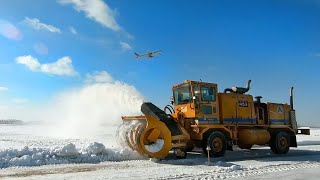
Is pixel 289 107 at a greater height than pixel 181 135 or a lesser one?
greater

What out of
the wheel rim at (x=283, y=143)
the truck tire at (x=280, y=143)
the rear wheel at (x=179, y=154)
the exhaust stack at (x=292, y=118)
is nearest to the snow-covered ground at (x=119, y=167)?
the rear wheel at (x=179, y=154)

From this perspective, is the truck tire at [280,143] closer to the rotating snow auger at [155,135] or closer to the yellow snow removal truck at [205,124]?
the yellow snow removal truck at [205,124]

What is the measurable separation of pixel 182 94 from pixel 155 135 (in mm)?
2625

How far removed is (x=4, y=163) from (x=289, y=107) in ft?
43.7

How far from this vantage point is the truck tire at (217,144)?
1484 cm

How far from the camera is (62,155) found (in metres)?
13.6

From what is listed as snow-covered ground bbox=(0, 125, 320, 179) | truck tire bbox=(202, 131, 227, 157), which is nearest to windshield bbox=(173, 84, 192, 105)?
truck tire bbox=(202, 131, 227, 157)

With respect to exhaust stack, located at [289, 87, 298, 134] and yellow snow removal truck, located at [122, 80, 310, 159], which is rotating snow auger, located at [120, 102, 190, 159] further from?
exhaust stack, located at [289, 87, 298, 134]

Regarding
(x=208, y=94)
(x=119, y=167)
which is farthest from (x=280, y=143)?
(x=119, y=167)

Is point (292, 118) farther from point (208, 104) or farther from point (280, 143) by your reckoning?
point (208, 104)

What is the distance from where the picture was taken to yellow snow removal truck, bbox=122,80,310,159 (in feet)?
46.2

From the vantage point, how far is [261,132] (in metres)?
16.8

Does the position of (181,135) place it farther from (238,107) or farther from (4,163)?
(4,163)

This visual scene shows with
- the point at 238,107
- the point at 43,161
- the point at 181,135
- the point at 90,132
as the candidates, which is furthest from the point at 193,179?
the point at 90,132
